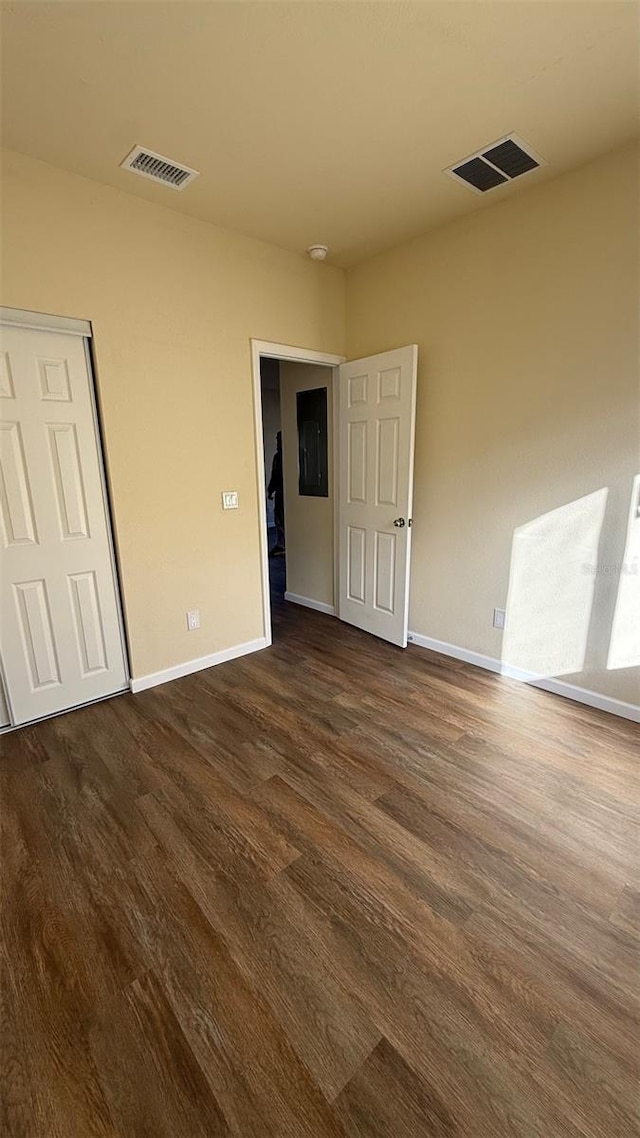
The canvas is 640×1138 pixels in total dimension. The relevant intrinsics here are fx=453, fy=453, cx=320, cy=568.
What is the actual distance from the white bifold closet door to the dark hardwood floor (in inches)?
13.2

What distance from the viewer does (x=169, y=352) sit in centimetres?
260

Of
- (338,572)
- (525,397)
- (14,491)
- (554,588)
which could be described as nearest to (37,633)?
(14,491)

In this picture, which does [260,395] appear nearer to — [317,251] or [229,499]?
[229,499]

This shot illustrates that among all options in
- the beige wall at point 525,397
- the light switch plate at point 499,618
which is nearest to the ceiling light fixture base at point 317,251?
the beige wall at point 525,397

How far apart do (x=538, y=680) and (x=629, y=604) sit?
2.29 ft

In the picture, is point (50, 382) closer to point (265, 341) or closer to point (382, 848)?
point (265, 341)

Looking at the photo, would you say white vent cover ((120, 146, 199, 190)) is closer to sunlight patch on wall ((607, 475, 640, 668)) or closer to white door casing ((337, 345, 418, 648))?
white door casing ((337, 345, 418, 648))

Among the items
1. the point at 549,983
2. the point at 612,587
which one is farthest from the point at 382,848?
the point at 612,587

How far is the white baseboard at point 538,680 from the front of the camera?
240cm

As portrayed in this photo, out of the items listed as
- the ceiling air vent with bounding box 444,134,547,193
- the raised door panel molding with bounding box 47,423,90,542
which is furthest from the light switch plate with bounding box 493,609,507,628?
the raised door panel molding with bounding box 47,423,90,542

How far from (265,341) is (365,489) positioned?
4.00ft

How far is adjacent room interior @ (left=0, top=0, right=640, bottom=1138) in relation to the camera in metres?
1.12

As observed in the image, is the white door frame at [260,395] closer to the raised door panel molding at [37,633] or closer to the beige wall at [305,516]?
the beige wall at [305,516]

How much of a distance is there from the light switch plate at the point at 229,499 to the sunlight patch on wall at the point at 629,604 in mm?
2248
